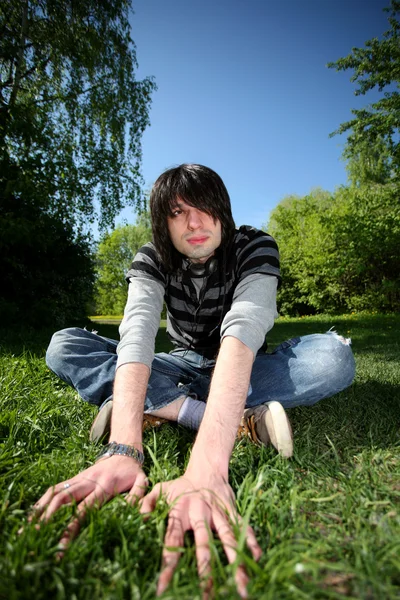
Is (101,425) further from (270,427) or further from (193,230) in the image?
(193,230)

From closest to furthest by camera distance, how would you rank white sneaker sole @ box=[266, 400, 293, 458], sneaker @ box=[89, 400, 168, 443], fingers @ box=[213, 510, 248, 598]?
1. fingers @ box=[213, 510, 248, 598]
2. white sneaker sole @ box=[266, 400, 293, 458]
3. sneaker @ box=[89, 400, 168, 443]

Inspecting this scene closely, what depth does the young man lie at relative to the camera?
1.27 m

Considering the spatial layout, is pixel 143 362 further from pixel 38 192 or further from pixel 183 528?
pixel 38 192

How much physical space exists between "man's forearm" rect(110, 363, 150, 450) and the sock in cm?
38

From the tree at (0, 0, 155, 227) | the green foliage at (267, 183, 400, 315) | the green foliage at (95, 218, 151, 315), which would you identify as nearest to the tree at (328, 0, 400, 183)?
the green foliage at (267, 183, 400, 315)

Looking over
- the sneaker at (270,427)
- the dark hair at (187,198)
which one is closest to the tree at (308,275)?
the dark hair at (187,198)

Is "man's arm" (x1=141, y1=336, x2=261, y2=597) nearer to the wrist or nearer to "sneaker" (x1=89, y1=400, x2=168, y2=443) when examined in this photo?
the wrist

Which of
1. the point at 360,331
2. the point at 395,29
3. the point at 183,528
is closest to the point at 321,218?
the point at 395,29

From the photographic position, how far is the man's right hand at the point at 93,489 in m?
1.04

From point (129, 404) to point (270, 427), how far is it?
62 centimetres

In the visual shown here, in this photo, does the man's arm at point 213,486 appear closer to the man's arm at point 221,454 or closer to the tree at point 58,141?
the man's arm at point 221,454

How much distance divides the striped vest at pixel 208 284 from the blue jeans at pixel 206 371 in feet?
0.47

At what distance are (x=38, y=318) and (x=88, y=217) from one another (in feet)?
19.0

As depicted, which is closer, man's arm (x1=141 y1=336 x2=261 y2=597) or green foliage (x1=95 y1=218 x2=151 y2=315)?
man's arm (x1=141 y1=336 x2=261 y2=597)
